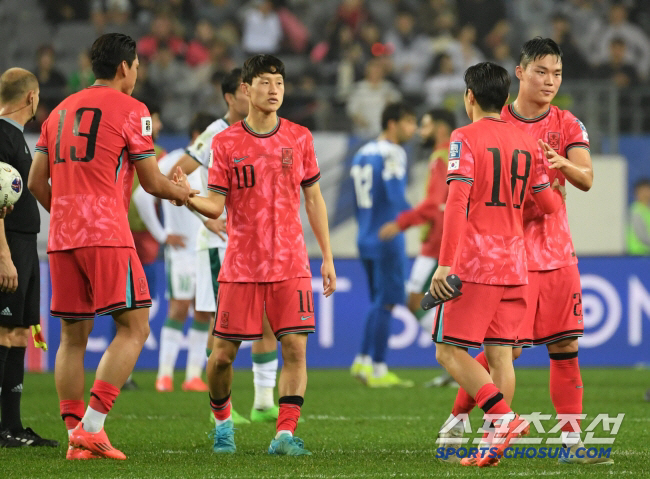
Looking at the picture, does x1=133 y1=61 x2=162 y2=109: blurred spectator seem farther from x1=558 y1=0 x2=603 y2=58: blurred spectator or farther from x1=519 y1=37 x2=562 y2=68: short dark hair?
x1=519 y1=37 x2=562 y2=68: short dark hair

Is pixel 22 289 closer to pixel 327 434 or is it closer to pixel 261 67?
pixel 261 67

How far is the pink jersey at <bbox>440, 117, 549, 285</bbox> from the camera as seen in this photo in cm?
547

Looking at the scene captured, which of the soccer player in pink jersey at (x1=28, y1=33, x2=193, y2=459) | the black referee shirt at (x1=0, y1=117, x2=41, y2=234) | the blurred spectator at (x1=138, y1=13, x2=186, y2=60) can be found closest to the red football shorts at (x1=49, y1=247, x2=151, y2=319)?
the soccer player in pink jersey at (x1=28, y1=33, x2=193, y2=459)

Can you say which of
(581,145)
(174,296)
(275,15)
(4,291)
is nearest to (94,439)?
(4,291)

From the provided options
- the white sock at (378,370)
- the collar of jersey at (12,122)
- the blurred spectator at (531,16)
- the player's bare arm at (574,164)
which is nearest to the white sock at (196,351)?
the white sock at (378,370)

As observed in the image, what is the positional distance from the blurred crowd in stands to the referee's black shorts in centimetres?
996

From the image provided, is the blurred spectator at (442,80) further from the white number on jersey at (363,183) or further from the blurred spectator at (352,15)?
the white number on jersey at (363,183)

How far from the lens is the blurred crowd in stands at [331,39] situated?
56.4ft

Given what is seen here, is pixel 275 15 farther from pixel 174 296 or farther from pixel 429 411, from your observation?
pixel 429 411

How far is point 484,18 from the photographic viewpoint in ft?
62.3

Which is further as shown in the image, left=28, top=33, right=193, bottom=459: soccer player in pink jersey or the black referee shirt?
the black referee shirt

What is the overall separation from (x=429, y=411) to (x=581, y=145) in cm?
334

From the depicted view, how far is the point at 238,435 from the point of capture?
7012mm

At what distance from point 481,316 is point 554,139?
1160mm
